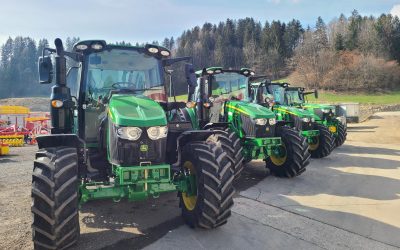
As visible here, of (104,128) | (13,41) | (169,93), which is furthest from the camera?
(13,41)

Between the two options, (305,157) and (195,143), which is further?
(305,157)

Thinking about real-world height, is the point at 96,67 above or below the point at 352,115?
above

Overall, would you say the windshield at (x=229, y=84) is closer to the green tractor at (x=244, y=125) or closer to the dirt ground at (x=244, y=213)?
the green tractor at (x=244, y=125)

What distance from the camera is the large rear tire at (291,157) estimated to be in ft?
28.9

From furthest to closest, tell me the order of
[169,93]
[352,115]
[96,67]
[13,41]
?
1. [13,41]
2. [352,115]
3. [169,93]
4. [96,67]

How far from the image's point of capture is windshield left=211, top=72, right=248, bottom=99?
9.96m

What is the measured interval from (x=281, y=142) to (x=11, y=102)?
210ft

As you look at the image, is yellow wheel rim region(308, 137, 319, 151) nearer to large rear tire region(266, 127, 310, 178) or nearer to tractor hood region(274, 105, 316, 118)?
tractor hood region(274, 105, 316, 118)

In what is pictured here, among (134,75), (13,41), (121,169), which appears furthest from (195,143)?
(13,41)

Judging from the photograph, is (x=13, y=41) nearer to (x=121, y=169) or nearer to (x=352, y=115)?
(x=352, y=115)

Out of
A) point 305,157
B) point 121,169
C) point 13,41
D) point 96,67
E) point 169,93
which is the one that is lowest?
point 305,157

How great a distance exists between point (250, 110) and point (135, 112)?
4.87 metres

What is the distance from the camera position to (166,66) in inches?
259

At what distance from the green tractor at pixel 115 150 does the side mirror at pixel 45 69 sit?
14 mm
